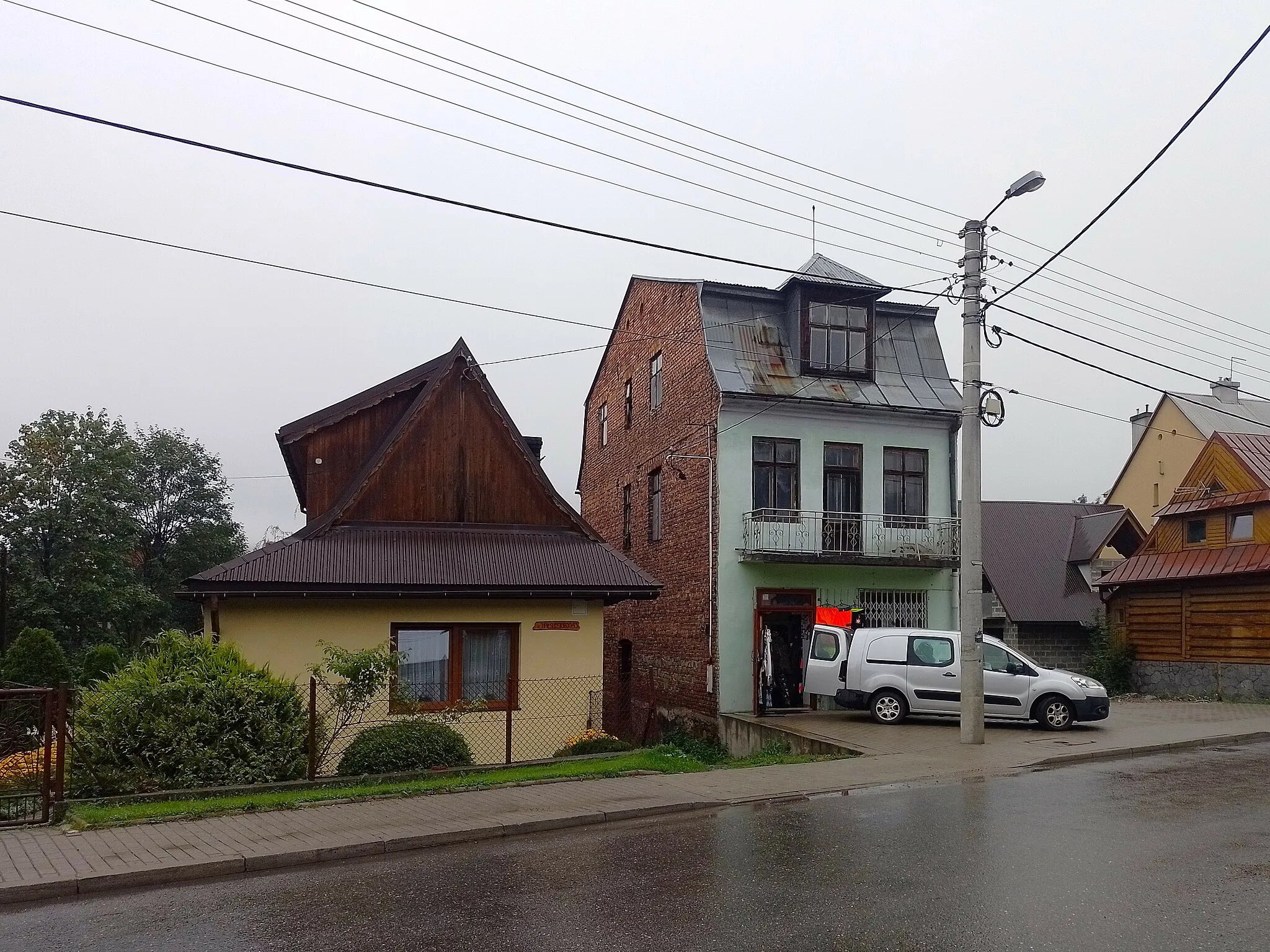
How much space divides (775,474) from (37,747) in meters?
14.9

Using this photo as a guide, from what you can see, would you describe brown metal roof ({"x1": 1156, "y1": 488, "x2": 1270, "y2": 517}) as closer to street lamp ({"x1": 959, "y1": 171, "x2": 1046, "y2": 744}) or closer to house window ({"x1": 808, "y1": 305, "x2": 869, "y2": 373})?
house window ({"x1": 808, "y1": 305, "x2": 869, "y2": 373})

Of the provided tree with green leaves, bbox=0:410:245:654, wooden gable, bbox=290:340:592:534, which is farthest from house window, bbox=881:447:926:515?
tree with green leaves, bbox=0:410:245:654

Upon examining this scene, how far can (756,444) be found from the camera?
73.9 ft

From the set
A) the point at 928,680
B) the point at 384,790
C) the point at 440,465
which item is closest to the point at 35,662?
the point at 440,465

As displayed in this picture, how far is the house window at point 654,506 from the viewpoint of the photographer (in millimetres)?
25844

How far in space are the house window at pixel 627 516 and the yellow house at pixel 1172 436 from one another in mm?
22450

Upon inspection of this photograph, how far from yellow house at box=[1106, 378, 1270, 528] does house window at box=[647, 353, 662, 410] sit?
22.9 meters

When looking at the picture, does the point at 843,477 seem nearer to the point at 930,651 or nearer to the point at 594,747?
the point at 930,651

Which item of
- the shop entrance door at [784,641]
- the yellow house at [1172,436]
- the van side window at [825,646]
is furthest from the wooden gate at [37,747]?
the yellow house at [1172,436]

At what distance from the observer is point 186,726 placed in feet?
39.8

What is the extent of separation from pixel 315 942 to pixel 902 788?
24.5ft

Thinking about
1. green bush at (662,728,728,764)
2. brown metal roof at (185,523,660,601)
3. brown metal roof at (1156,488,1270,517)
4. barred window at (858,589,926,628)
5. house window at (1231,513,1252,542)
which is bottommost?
green bush at (662,728,728,764)

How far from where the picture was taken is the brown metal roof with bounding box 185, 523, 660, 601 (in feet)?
51.4

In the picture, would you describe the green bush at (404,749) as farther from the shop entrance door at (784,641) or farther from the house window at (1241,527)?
the house window at (1241,527)
